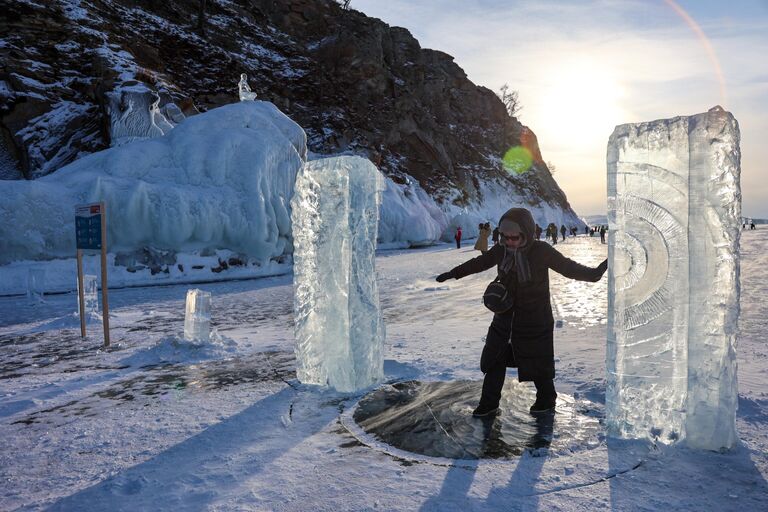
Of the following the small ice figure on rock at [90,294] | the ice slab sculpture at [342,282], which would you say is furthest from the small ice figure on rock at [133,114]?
the ice slab sculpture at [342,282]

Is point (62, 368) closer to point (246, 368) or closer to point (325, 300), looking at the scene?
point (246, 368)

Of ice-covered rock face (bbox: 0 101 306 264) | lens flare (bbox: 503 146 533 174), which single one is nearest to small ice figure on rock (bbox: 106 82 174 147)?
ice-covered rock face (bbox: 0 101 306 264)

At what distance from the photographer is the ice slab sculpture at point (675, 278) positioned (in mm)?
2715

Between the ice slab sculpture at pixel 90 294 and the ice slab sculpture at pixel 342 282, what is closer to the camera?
the ice slab sculpture at pixel 342 282

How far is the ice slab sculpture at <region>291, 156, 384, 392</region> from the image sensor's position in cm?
410

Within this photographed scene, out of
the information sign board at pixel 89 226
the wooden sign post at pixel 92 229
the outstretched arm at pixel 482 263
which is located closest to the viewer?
the outstretched arm at pixel 482 263

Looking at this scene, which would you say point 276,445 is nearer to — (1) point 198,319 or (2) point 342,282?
(2) point 342,282

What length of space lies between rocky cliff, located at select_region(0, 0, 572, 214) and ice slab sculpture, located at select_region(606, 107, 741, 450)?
68.9 feet

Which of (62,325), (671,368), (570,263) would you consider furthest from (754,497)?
(62,325)

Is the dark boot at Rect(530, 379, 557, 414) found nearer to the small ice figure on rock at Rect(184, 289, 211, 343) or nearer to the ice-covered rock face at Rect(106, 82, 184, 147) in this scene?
the small ice figure on rock at Rect(184, 289, 211, 343)

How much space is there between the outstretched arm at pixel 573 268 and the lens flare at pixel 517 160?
55.6 meters

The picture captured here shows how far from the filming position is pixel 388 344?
598 centimetres

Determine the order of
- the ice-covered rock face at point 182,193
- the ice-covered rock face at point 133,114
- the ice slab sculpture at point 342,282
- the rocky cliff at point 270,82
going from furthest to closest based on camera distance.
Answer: the rocky cliff at point 270,82
the ice-covered rock face at point 133,114
the ice-covered rock face at point 182,193
the ice slab sculpture at point 342,282

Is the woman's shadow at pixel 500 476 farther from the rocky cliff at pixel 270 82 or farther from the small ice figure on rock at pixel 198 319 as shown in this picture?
the rocky cliff at pixel 270 82
